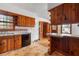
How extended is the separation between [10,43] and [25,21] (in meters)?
1.70

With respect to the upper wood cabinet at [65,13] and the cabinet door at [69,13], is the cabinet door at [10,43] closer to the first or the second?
the upper wood cabinet at [65,13]

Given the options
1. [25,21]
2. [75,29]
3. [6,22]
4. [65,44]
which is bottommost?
[65,44]

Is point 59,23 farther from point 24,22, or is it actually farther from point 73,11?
point 24,22

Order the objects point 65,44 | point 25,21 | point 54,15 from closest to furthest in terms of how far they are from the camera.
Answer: point 65,44, point 54,15, point 25,21

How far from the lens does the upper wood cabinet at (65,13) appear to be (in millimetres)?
2892

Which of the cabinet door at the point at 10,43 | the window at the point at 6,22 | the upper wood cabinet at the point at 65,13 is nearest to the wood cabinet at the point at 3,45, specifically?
the cabinet door at the point at 10,43

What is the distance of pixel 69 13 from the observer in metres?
3.18

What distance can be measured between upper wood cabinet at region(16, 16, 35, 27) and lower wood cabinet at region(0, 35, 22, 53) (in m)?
0.78

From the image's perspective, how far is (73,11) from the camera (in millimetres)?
2992

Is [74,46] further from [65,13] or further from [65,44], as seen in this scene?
[65,13]

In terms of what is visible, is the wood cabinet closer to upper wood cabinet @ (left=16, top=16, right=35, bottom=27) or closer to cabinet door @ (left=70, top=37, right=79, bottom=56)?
upper wood cabinet @ (left=16, top=16, right=35, bottom=27)

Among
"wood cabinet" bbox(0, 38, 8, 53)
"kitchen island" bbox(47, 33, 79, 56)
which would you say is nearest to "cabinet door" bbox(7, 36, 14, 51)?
"wood cabinet" bbox(0, 38, 8, 53)

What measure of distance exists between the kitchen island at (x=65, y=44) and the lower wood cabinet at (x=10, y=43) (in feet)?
5.18

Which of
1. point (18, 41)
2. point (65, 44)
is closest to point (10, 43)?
point (18, 41)
